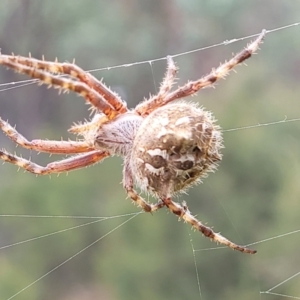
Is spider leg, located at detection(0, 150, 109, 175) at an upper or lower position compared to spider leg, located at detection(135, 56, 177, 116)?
lower

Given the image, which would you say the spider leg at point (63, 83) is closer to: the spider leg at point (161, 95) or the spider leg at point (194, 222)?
the spider leg at point (161, 95)

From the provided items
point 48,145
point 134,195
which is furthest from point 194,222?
point 48,145

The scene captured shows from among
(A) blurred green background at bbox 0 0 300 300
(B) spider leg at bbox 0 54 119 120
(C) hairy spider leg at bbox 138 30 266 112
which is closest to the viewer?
(B) spider leg at bbox 0 54 119 120

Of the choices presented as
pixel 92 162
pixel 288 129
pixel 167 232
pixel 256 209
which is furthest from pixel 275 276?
pixel 92 162

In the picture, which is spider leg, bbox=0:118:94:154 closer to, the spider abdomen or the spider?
the spider

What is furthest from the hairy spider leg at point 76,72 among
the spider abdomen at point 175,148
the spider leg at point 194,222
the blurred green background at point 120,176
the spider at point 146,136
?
the blurred green background at point 120,176

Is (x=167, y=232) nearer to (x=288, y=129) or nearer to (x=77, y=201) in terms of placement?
(x=77, y=201)

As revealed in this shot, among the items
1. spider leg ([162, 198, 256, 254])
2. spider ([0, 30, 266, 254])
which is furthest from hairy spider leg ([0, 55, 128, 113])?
spider leg ([162, 198, 256, 254])

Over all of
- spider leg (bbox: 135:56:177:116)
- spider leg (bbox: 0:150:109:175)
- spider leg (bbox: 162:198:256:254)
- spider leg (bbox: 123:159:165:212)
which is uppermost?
spider leg (bbox: 135:56:177:116)
